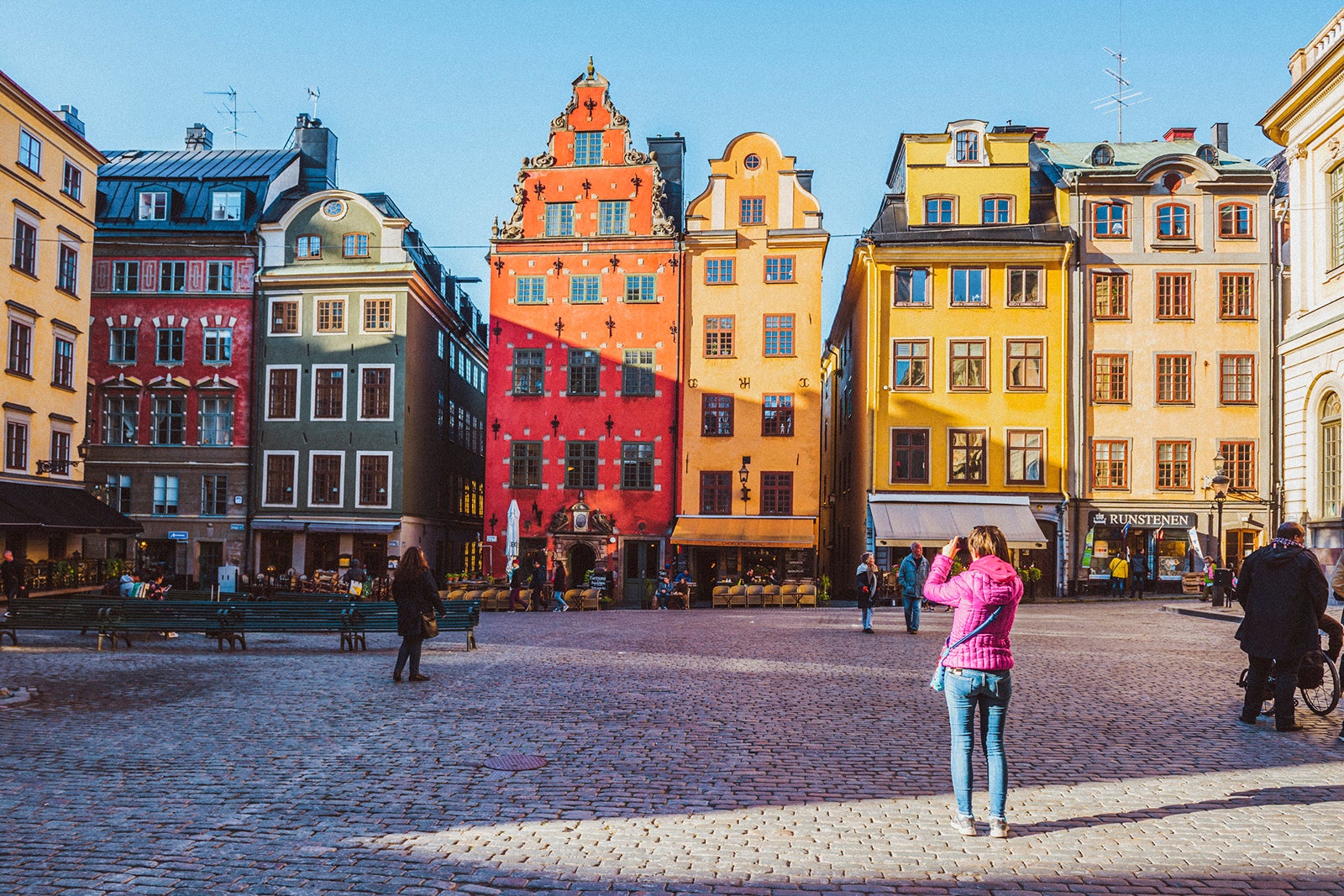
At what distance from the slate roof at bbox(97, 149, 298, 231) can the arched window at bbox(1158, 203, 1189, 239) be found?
111ft

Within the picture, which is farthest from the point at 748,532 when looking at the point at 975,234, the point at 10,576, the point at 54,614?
the point at 54,614

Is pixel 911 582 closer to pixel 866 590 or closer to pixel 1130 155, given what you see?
pixel 866 590

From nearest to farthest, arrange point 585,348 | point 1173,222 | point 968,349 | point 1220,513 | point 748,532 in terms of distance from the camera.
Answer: point 1220,513, point 1173,222, point 748,532, point 968,349, point 585,348

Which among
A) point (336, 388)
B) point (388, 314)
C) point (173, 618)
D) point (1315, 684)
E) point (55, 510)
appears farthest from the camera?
point (336, 388)

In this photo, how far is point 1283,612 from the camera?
34.6 feet

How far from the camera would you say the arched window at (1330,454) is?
23.5 metres

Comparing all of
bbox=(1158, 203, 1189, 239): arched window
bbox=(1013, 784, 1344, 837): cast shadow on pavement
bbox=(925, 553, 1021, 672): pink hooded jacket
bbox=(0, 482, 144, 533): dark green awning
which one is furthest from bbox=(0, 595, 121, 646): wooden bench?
bbox=(1158, 203, 1189, 239): arched window

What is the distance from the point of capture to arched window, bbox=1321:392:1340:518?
23.5m

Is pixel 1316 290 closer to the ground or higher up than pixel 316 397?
higher up

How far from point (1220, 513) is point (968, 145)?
16.6 meters

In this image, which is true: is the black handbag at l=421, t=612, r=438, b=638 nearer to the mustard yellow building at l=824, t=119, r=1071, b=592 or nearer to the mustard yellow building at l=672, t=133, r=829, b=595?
the mustard yellow building at l=672, t=133, r=829, b=595

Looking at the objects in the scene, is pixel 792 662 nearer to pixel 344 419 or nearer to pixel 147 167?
pixel 344 419

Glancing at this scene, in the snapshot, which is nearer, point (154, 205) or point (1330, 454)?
point (1330, 454)

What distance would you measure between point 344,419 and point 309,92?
17.2 m
